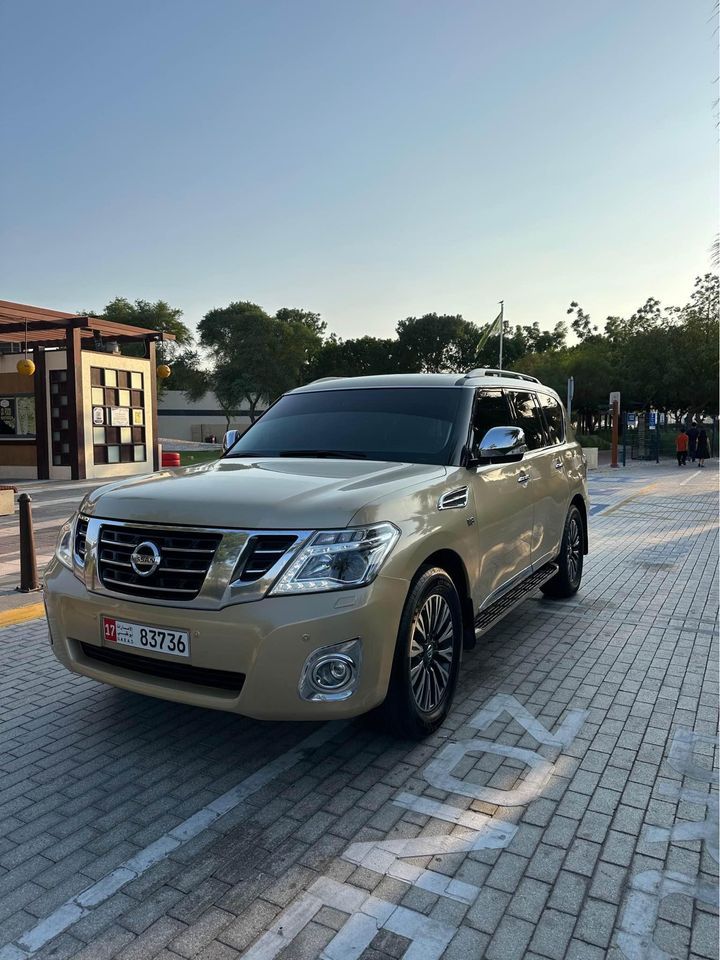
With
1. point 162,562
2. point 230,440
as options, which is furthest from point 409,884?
point 230,440

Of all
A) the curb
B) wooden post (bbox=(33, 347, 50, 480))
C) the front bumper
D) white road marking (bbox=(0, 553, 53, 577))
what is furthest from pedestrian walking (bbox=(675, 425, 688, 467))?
the front bumper

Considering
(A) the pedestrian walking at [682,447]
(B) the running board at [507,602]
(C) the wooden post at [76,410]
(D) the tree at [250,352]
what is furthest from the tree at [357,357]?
(B) the running board at [507,602]

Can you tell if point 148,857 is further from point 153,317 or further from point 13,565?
point 153,317

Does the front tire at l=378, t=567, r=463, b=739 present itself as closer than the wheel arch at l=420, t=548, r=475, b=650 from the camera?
Yes

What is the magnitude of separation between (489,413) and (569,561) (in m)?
2.46

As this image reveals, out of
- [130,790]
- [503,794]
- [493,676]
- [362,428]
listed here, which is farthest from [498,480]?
[130,790]

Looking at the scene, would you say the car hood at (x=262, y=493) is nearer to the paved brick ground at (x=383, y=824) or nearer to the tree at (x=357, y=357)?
the paved brick ground at (x=383, y=824)

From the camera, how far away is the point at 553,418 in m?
6.46

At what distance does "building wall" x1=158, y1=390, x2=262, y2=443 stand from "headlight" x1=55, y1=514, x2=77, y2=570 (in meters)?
69.4

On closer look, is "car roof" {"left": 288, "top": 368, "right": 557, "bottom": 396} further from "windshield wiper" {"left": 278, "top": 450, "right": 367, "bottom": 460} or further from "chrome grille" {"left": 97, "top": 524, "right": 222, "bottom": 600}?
"chrome grille" {"left": 97, "top": 524, "right": 222, "bottom": 600}

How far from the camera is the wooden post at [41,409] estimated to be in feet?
69.5

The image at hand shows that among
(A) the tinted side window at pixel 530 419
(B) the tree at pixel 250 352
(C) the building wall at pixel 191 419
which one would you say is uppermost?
(B) the tree at pixel 250 352

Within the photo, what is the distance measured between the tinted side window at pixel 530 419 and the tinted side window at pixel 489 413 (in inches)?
9.5

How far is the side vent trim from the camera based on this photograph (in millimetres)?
3746
